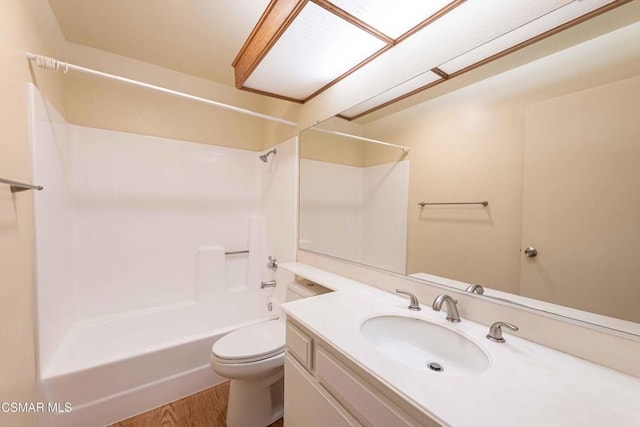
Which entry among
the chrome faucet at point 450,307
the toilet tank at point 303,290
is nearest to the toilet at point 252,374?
the toilet tank at point 303,290

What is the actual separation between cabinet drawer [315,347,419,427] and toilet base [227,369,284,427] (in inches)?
29.2

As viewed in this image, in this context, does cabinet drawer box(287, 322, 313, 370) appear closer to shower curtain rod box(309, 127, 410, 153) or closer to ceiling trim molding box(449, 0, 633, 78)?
shower curtain rod box(309, 127, 410, 153)

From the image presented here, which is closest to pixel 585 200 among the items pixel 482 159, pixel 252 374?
pixel 482 159

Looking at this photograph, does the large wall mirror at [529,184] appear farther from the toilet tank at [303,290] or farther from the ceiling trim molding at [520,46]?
the toilet tank at [303,290]

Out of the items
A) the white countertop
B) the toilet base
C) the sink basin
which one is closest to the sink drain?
the sink basin

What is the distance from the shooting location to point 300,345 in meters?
0.90

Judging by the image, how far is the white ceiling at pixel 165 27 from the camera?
1.39m

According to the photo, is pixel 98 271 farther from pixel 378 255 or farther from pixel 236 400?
pixel 378 255

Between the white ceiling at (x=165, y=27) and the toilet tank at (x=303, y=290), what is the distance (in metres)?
1.72

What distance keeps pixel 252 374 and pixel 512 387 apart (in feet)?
3.80

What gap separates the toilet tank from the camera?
1554 mm

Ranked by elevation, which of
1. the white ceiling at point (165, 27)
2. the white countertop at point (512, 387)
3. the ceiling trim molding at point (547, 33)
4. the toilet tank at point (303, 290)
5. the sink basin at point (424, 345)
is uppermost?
the white ceiling at point (165, 27)

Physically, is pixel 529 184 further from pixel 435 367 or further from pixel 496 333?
pixel 435 367

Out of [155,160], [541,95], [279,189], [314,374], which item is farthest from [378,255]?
[155,160]
